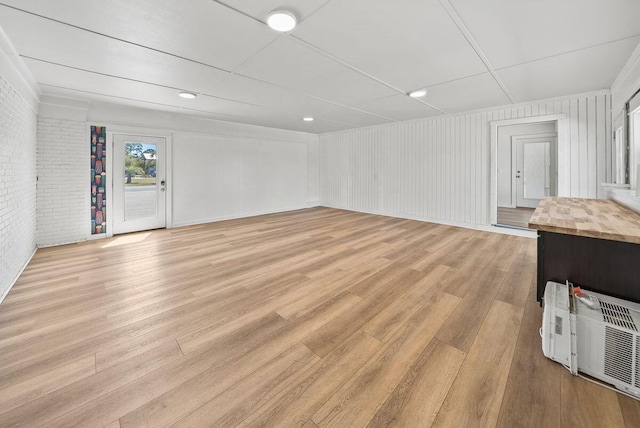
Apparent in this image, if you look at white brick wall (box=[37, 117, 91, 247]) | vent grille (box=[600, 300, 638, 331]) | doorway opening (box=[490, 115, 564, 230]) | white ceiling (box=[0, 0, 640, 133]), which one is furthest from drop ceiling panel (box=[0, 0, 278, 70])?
doorway opening (box=[490, 115, 564, 230])

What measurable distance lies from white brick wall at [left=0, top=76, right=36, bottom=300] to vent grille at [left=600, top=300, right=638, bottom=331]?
16.1 ft

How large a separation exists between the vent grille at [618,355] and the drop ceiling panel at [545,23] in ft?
7.54

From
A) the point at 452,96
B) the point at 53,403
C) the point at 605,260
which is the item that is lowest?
the point at 53,403

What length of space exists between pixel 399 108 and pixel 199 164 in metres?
4.69

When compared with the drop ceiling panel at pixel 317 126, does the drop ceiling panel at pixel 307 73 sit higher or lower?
lower

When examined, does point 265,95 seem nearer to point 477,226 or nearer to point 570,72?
point 570,72

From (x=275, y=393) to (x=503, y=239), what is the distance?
16.1ft

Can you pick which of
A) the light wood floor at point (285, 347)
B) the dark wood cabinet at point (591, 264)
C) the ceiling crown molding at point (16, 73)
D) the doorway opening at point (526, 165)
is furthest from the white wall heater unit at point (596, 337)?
the doorway opening at point (526, 165)

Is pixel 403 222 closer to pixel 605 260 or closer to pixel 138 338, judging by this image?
pixel 605 260

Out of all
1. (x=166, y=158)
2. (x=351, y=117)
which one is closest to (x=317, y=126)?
(x=351, y=117)

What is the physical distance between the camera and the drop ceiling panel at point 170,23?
1.93 m

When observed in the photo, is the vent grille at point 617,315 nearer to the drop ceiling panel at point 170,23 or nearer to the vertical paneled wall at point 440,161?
the drop ceiling panel at point 170,23

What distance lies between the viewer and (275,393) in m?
1.46

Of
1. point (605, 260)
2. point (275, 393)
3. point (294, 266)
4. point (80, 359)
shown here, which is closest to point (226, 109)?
point (294, 266)
